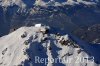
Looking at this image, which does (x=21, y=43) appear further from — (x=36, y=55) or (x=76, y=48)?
(x=76, y=48)

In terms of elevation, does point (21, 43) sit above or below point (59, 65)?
above

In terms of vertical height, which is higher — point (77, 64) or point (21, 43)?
point (21, 43)

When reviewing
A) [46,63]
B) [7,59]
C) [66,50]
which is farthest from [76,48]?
[7,59]

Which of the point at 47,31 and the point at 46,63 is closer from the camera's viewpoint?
the point at 46,63

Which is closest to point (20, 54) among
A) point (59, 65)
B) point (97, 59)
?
point (59, 65)

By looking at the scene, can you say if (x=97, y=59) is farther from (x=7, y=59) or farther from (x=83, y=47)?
(x=7, y=59)

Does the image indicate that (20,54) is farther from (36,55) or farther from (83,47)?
(83,47)
